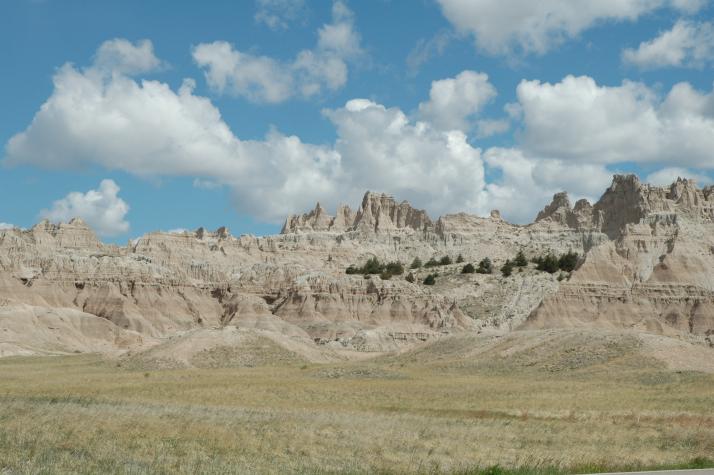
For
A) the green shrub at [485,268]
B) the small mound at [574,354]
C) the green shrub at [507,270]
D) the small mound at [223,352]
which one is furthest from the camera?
the green shrub at [485,268]

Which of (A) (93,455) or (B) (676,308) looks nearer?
(A) (93,455)

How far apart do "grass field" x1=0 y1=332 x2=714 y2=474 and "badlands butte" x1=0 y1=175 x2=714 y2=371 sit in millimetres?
13475

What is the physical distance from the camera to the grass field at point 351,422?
2214 centimetres

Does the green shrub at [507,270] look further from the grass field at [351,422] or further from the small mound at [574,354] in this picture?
the grass field at [351,422]

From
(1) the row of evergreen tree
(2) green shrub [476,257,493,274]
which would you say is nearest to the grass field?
(1) the row of evergreen tree

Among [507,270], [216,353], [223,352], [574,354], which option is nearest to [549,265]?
[507,270]

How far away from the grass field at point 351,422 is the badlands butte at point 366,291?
44.2 ft

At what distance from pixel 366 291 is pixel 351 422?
90266 millimetres

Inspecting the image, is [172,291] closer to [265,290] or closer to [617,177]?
[265,290]

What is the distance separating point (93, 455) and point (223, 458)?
307 centimetres

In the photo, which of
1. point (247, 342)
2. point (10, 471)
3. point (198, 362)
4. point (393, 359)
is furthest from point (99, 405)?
point (393, 359)

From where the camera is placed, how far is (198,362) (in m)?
64.8

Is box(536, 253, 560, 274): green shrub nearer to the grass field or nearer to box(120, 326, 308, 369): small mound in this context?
box(120, 326, 308, 369): small mound

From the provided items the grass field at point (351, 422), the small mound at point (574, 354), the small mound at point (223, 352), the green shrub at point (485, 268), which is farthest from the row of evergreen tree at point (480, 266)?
the grass field at point (351, 422)
